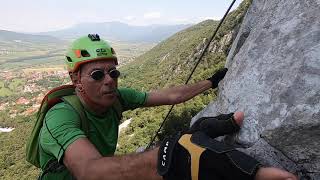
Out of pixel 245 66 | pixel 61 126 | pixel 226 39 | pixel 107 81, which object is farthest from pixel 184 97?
pixel 226 39

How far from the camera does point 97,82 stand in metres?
3.95

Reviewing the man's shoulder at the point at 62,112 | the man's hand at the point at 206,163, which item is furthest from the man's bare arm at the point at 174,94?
the man's hand at the point at 206,163

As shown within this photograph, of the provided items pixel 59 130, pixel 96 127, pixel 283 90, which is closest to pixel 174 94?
pixel 96 127

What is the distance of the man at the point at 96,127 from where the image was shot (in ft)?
9.68

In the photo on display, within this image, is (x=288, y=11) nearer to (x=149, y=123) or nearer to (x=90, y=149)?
(x=90, y=149)

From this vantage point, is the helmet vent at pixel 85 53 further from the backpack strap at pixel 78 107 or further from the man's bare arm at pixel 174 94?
the man's bare arm at pixel 174 94

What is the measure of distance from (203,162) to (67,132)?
1185 millimetres

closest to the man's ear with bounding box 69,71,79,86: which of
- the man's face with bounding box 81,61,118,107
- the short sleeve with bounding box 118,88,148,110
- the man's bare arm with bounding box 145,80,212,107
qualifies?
the man's face with bounding box 81,61,118,107

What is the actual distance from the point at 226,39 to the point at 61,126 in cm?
7258

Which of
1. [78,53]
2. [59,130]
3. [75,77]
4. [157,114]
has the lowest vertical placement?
[157,114]

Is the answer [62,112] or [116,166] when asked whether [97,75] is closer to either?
[62,112]

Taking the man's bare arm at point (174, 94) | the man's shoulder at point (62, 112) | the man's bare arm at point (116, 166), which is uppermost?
the man's shoulder at point (62, 112)

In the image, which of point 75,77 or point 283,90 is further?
point 75,77

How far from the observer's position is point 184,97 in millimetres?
5480
